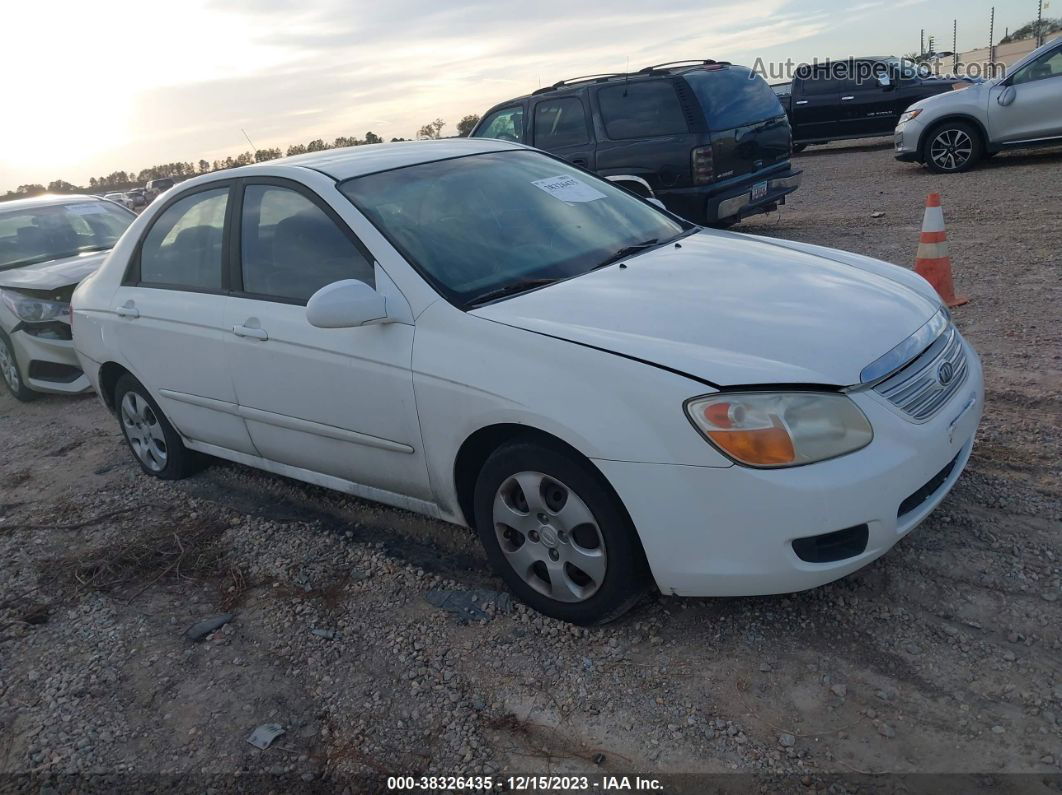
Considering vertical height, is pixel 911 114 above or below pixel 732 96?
below

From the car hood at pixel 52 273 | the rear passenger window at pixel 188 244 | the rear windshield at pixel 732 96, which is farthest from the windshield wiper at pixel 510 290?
the rear windshield at pixel 732 96

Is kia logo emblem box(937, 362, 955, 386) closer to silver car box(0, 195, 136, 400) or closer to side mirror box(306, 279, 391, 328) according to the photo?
side mirror box(306, 279, 391, 328)

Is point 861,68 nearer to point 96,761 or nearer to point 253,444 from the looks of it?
point 253,444

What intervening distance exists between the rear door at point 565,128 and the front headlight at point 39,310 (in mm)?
5061

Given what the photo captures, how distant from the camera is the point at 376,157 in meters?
4.02

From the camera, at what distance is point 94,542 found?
443 centimetres

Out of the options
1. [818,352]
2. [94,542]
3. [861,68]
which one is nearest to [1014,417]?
[818,352]

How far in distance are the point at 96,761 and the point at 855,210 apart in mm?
9976

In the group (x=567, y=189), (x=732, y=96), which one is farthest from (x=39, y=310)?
(x=732, y=96)

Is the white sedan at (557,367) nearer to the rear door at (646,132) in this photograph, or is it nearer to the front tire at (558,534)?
the front tire at (558,534)

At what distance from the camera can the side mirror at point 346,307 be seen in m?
3.16

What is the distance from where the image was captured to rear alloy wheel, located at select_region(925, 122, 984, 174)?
1190 centimetres

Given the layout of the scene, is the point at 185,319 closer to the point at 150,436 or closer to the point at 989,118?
the point at 150,436

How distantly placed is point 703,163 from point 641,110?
991 millimetres
